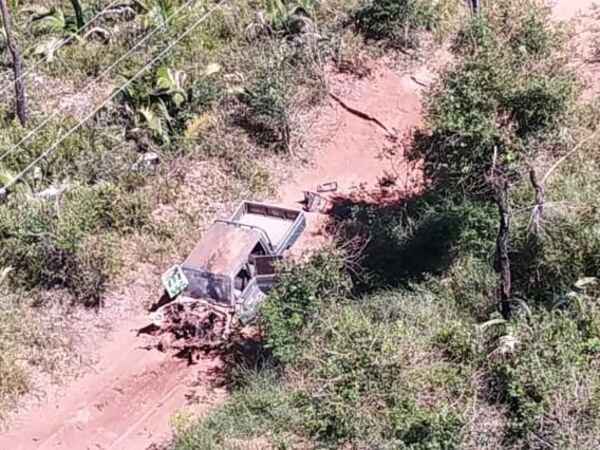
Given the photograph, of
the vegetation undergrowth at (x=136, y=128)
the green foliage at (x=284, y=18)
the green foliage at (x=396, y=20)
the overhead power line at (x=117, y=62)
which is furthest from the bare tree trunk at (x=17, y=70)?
the green foliage at (x=396, y=20)

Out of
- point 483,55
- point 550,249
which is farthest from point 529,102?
point 550,249

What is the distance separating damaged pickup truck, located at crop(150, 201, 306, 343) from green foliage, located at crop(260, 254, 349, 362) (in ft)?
2.93

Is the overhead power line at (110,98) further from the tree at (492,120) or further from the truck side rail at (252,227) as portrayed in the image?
the tree at (492,120)

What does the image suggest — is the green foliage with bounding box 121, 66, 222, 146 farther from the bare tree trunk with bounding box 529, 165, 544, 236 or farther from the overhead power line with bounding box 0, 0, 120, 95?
the bare tree trunk with bounding box 529, 165, 544, 236

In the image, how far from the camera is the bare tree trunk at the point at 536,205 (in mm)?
12781

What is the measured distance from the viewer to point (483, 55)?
13664 millimetres

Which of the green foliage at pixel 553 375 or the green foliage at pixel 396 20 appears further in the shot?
the green foliage at pixel 396 20

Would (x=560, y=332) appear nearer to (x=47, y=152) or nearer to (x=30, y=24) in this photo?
(x=47, y=152)

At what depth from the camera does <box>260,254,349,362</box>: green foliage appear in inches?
504

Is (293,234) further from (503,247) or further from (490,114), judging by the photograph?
(503,247)

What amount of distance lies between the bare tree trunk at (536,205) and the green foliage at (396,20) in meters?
6.40

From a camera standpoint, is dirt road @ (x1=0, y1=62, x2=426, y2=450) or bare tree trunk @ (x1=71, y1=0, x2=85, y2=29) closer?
dirt road @ (x1=0, y1=62, x2=426, y2=450)

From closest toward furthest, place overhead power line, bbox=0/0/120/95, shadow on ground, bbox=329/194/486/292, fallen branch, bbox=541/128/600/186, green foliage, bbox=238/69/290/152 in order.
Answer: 1. fallen branch, bbox=541/128/600/186
2. shadow on ground, bbox=329/194/486/292
3. green foliage, bbox=238/69/290/152
4. overhead power line, bbox=0/0/120/95

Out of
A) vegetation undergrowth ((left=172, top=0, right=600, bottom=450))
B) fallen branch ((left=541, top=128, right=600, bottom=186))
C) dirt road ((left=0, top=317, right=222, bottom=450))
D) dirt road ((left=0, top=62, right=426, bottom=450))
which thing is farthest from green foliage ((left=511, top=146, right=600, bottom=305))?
dirt road ((left=0, top=317, right=222, bottom=450))
